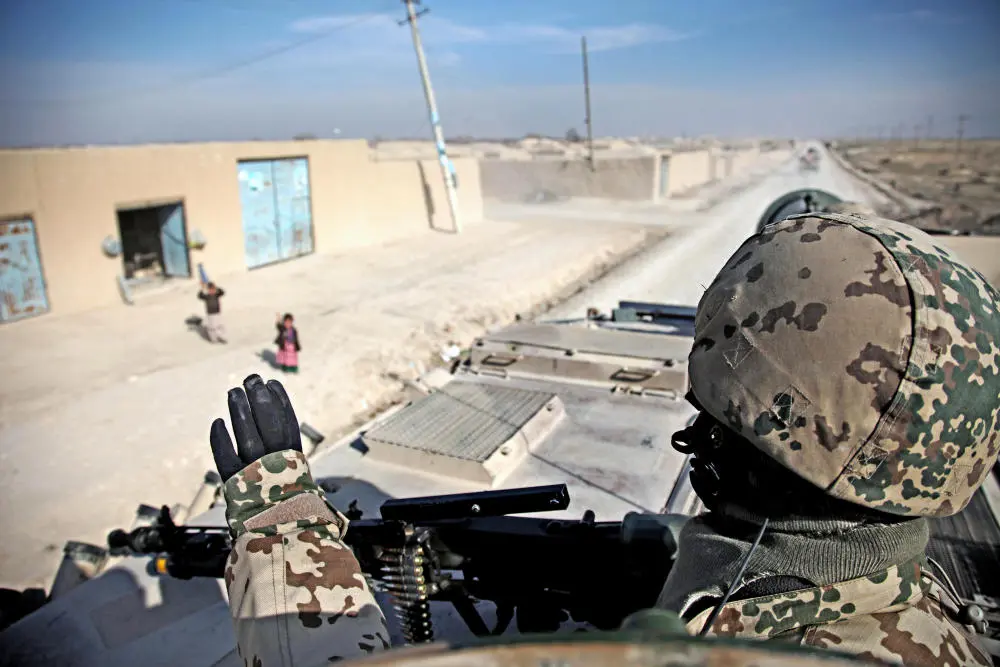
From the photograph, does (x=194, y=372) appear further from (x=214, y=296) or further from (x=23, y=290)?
(x=23, y=290)

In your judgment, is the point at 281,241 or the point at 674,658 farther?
the point at 281,241

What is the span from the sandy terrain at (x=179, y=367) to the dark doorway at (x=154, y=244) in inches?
34.4

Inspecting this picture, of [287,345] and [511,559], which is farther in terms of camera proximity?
[287,345]

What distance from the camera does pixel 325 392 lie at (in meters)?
8.74

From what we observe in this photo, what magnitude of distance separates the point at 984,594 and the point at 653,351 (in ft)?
8.84

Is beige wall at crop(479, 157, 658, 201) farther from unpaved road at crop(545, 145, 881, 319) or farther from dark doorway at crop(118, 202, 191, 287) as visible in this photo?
dark doorway at crop(118, 202, 191, 287)

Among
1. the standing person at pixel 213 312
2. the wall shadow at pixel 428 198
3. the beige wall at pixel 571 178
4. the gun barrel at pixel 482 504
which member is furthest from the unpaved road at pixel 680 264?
the gun barrel at pixel 482 504

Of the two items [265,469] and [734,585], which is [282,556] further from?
[734,585]

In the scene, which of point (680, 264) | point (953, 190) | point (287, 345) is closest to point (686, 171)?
Result: point (953, 190)

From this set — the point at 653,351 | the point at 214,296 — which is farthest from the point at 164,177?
the point at 653,351

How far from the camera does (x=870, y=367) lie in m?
1.27

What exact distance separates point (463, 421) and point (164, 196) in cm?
1054

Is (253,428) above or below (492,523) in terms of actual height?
above

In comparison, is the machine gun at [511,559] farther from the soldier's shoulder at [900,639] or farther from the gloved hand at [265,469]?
the soldier's shoulder at [900,639]
